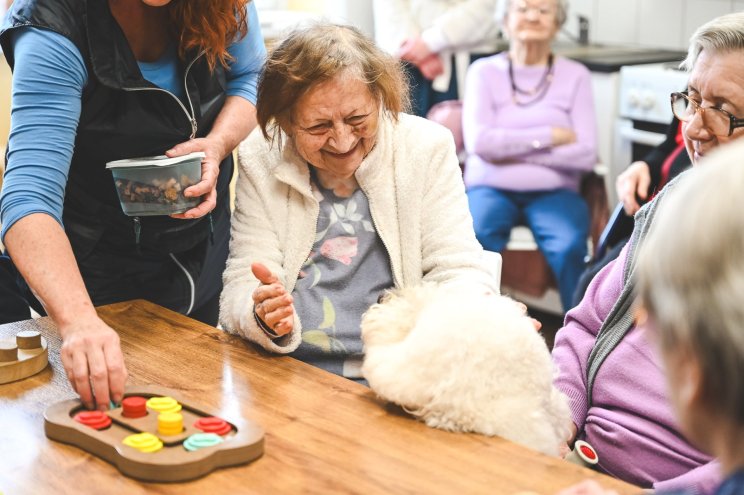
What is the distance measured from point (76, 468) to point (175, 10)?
0.93 metres

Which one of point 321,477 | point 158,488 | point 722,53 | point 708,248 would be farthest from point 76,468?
point 722,53

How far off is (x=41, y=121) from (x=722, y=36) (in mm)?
1148

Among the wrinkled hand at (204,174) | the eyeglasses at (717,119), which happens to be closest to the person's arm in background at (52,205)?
the wrinkled hand at (204,174)

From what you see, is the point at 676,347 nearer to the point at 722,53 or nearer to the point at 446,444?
the point at 446,444

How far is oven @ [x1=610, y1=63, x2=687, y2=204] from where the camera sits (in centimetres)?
362

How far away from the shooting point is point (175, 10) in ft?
5.93

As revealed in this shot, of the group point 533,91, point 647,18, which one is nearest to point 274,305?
point 533,91

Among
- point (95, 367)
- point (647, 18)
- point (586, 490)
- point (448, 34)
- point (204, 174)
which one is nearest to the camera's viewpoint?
point (586, 490)

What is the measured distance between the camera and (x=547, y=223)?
3.56m

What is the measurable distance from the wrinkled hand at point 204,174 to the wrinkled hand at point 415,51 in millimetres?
2218

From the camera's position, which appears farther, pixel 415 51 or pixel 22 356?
pixel 415 51

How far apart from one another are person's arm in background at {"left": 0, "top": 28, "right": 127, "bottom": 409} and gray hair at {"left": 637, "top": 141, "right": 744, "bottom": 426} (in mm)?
836

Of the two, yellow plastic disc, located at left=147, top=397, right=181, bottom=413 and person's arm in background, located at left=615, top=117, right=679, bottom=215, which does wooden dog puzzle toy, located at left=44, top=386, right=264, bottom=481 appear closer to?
yellow plastic disc, located at left=147, top=397, right=181, bottom=413

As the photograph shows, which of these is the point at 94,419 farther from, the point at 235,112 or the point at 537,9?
the point at 537,9
